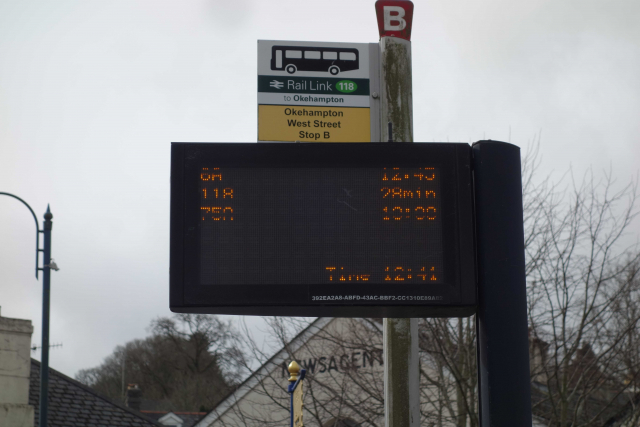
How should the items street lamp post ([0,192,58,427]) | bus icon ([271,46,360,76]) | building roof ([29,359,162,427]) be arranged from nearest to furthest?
bus icon ([271,46,360,76]), street lamp post ([0,192,58,427]), building roof ([29,359,162,427])

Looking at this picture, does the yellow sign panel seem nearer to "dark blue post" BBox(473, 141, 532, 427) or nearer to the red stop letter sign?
the red stop letter sign

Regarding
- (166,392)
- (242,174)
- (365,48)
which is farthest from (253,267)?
(166,392)

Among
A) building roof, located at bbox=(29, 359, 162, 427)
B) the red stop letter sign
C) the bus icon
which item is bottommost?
building roof, located at bbox=(29, 359, 162, 427)

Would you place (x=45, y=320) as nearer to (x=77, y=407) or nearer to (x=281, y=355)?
(x=77, y=407)

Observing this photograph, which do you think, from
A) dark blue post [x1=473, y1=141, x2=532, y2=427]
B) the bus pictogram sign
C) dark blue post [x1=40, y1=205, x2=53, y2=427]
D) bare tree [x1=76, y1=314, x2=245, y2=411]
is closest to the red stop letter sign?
the bus pictogram sign

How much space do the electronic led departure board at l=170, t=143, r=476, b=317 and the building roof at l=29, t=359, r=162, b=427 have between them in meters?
12.6

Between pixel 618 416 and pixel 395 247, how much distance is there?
11.2 meters

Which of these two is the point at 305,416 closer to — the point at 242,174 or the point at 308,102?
the point at 308,102

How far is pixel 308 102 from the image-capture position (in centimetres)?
555

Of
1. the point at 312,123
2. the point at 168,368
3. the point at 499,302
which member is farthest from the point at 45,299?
the point at 168,368

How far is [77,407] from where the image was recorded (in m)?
16.1

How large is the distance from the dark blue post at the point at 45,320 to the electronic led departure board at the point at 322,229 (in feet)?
29.3

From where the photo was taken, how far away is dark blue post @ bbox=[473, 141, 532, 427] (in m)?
3.72

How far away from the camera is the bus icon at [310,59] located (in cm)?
561
